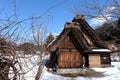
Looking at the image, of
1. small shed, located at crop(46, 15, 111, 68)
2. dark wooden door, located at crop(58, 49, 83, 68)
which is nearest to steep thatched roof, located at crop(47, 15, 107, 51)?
small shed, located at crop(46, 15, 111, 68)

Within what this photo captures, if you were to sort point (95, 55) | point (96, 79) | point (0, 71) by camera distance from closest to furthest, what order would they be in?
point (0, 71)
point (96, 79)
point (95, 55)

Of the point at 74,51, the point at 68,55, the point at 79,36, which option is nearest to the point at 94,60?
the point at 74,51

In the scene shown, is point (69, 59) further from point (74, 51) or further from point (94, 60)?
point (94, 60)

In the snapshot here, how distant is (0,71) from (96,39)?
23.7 meters

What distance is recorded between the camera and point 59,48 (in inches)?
882

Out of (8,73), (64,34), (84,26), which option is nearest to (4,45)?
(8,73)

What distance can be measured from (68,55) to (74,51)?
0.82 meters

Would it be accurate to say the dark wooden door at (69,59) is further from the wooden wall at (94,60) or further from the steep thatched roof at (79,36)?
the wooden wall at (94,60)

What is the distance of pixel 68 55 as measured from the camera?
22.5 metres

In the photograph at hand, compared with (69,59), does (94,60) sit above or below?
below

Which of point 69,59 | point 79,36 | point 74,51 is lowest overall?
point 69,59

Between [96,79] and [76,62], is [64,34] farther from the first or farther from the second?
[96,79]

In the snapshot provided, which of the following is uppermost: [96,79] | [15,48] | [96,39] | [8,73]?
[96,39]

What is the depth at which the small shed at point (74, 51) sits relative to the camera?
22.2m
